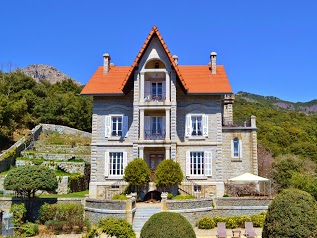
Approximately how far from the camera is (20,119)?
47188mm

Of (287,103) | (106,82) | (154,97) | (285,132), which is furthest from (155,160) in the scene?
(287,103)

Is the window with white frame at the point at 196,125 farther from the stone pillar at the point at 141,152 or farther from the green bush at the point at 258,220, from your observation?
the green bush at the point at 258,220

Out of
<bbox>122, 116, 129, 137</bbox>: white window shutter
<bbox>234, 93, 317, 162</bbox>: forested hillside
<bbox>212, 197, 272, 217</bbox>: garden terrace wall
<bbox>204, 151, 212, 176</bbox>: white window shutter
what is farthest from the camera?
<bbox>234, 93, 317, 162</bbox>: forested hillside

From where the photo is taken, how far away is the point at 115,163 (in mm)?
27203

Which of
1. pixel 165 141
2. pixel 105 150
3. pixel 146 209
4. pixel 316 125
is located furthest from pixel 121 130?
pixel 316 125

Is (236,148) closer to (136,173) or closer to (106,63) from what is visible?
(136,173)

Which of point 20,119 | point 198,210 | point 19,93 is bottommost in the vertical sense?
point 198,210

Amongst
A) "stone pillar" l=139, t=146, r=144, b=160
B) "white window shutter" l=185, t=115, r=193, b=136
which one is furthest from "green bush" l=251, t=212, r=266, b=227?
"stone pillar" l=139, t=146, r=144, b=160

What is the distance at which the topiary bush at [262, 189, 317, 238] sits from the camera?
1219 centimetres

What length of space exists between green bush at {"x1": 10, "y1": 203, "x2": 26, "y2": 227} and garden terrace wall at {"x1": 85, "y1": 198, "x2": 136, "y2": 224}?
3866 mm

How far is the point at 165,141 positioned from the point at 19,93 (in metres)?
35.2

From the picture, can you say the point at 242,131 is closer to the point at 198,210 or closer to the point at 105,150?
the point at 198,210

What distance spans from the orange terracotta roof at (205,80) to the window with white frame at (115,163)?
24.1 feet

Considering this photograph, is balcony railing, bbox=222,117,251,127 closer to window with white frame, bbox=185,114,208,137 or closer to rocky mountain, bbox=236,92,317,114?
window with white frame, bbox=185,114,208,137
